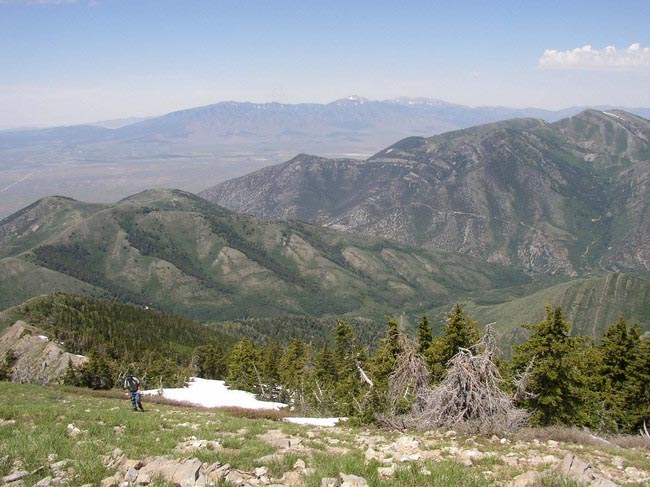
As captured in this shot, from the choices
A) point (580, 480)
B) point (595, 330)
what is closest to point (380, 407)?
point (580, 480)

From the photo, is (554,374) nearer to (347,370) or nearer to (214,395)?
(347,370)

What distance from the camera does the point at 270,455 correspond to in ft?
41.7

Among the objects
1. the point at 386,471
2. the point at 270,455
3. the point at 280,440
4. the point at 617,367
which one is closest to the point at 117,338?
the point at 617,367

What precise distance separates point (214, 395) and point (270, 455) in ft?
164

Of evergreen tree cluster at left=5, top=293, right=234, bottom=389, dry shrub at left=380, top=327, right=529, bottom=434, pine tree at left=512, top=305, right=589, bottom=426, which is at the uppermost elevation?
dry shrub at left=380, top=327, right=529, bottom=434

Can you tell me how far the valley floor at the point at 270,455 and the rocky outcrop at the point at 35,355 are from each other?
52715 mm

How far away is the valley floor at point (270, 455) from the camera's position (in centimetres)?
1068

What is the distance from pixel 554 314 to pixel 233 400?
39609mm

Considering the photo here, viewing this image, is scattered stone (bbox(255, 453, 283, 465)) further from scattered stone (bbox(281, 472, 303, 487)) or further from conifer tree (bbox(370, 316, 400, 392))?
conifer tree (bbox(370, 316, 400, 392))

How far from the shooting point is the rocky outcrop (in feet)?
215

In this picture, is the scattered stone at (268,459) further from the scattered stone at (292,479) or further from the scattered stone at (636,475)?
the scattered stone at (636,475)

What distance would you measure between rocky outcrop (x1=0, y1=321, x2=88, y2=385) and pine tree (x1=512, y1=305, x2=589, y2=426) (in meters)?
59.8

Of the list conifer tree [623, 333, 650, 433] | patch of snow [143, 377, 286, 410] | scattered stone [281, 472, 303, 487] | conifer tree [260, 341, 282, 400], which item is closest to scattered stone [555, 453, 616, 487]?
scattered stone [281, 472, 303, 487]

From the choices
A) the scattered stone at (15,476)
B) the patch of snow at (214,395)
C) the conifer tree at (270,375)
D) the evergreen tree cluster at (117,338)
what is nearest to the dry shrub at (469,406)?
the scattered stone at (15,476)
